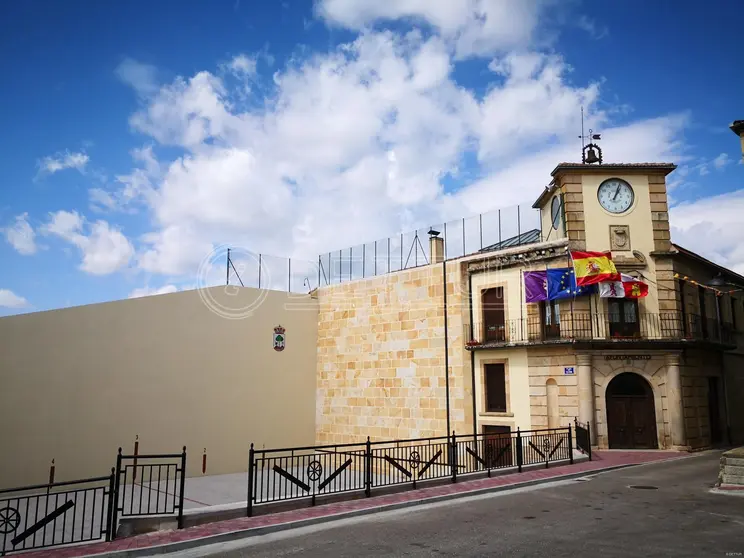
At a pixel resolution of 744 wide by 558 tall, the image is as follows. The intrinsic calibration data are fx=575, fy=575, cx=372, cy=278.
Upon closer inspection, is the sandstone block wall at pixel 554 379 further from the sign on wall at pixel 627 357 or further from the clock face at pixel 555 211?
the clock face at pixel 555 211

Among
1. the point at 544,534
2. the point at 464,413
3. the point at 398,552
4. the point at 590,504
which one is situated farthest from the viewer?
the point at 464,413

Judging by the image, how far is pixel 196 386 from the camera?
73.6 feet

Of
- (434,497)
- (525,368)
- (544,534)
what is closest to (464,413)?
(525,368)

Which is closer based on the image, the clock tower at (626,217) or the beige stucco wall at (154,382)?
the beige stucco wall at (154,382)

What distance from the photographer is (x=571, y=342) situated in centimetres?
2008

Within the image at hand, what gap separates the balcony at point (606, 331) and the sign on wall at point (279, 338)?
865 centimetres

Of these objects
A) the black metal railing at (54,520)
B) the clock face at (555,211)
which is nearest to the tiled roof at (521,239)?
the clock face at (555,211)

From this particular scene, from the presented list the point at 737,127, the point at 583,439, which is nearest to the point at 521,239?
Result: the point at 583,439

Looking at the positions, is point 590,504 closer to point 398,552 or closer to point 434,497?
point 434,497

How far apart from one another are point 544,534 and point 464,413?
516 inches

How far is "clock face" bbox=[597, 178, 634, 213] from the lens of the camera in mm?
21484

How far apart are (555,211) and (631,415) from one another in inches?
321

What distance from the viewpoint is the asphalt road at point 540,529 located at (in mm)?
8227

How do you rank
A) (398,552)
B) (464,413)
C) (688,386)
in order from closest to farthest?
(398,552)
(688,386)
(464,413)
